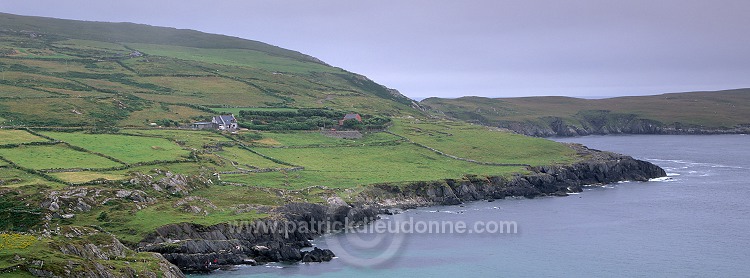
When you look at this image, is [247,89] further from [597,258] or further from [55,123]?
[597,258]

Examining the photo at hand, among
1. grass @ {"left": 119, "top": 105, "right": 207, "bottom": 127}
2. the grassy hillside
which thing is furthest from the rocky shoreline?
grass @ {"left": 119, "top": 105, "right": 207, "bottom": 127}

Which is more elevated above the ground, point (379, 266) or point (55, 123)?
point (55, 123)

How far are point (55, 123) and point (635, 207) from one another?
87233 millimetres

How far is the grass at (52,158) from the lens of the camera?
9556 cm

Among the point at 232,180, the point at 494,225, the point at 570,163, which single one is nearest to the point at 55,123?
the point at 232,180

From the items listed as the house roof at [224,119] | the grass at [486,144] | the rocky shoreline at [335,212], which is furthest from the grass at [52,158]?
the grass at [486,144]

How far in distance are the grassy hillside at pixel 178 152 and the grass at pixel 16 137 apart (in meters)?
0.25

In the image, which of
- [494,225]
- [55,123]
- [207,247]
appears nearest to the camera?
[207,247]

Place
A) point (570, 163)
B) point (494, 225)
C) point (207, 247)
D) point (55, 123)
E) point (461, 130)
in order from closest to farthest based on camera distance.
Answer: point (207, 247) → point (494, 225) → point (55, 123) → point (570, 163) → point (461, 130)

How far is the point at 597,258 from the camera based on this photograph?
82.4m

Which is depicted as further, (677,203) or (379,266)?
(677,203)

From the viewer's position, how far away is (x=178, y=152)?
370ft

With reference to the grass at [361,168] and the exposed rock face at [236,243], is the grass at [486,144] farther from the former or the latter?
the exposed rock face at [236,243]

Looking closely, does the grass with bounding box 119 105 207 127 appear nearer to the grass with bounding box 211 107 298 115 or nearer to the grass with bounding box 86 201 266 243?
the grass with bounding box 211 107 298 115
